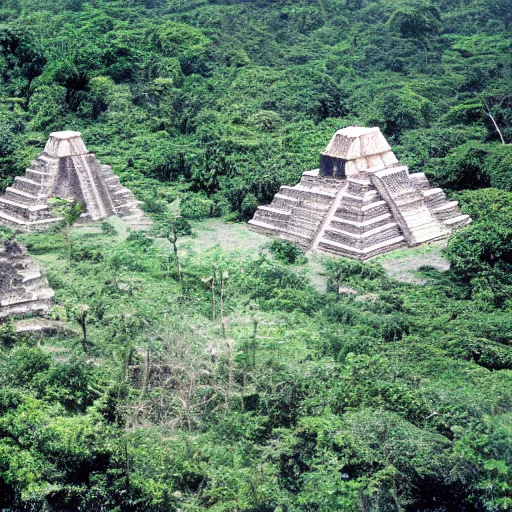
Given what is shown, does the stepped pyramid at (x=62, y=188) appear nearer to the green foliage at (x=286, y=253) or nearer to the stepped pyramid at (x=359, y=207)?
the stepped pyramid at (x=359, y=207)

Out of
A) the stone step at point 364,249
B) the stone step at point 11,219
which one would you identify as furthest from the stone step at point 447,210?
the stone step at point 11,219

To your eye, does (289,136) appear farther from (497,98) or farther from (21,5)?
(21,5)

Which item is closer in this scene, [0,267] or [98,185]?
[0,267]

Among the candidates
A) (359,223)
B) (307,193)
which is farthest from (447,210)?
(307,193)

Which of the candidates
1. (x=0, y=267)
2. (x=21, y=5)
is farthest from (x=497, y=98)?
(x=21, y=5)

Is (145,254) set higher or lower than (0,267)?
lower

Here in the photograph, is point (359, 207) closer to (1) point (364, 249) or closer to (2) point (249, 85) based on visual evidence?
(1) point (364, 249)
